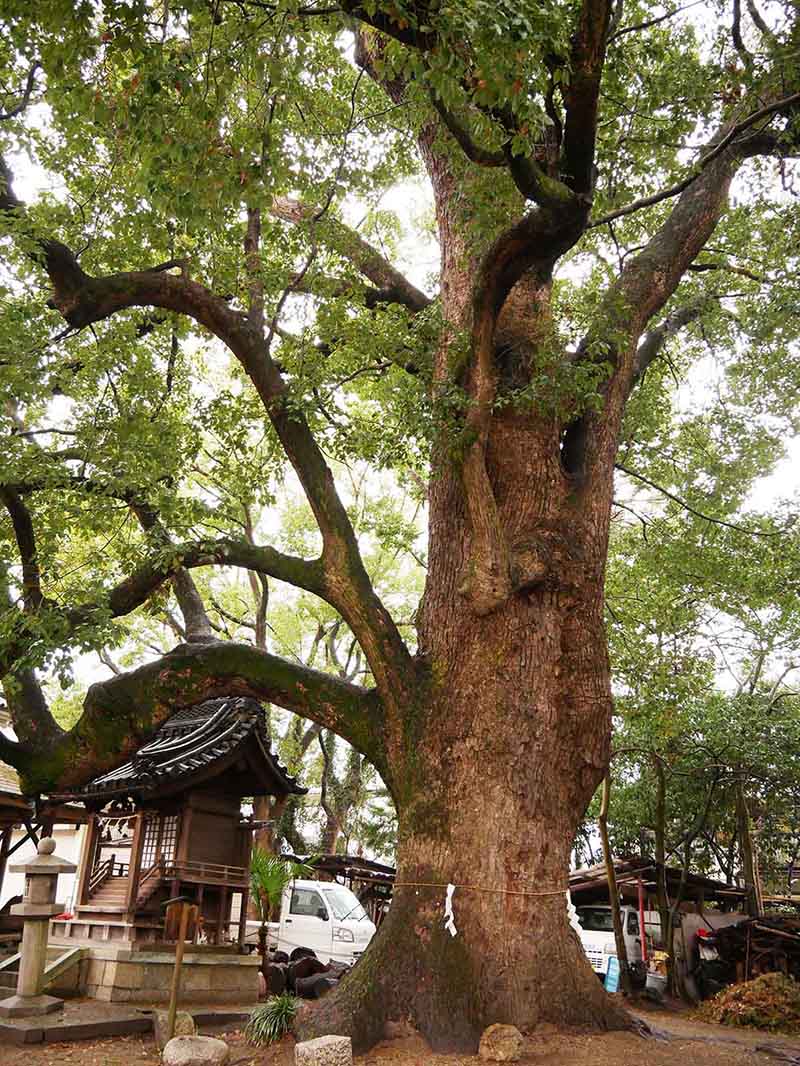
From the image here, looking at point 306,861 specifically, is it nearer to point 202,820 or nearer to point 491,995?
point 202,820

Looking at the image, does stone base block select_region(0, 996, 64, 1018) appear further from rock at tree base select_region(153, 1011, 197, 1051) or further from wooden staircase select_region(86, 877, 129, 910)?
wooden staircase select_region(86, 877, 129, 910)

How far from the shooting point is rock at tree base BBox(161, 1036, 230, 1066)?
18.2 feet

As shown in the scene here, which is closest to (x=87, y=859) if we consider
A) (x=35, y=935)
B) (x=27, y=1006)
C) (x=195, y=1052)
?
(x=35, y=935)

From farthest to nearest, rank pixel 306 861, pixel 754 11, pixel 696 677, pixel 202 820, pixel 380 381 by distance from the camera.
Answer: pixel 306 861 < pixel 696 677 < pixel 202 820 < pixel 380 381 < pixel 754 11

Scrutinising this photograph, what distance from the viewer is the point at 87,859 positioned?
10.8m

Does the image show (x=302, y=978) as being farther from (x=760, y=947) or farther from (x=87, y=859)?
(x=760, y=947)

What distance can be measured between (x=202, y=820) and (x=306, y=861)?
507 cm

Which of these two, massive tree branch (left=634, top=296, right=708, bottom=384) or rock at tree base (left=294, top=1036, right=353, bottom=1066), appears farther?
massive tree branch (left=634, top=296, right=708, bottom=384)

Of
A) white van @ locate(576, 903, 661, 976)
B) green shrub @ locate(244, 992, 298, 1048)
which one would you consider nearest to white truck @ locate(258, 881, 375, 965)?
white van @ locate(576, 903, 661, 976)

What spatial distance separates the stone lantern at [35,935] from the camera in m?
7.84

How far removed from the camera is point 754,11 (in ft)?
24.3

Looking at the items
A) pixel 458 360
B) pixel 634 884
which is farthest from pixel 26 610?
pixel 634 884

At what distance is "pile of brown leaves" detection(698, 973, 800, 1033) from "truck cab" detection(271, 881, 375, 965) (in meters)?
6.42

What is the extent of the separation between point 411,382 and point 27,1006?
713 cm
